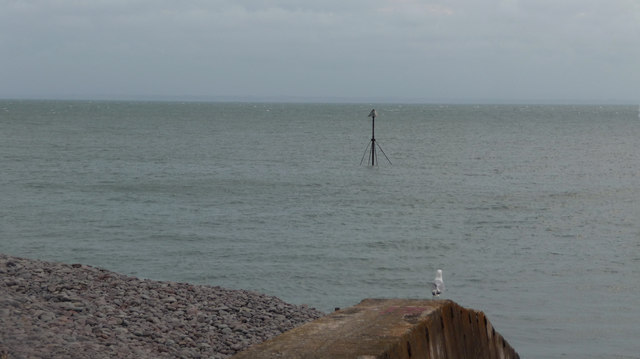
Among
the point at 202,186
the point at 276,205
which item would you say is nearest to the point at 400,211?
the point at 276,205

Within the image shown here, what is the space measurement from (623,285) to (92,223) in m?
18.9

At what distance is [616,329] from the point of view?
56.4ft

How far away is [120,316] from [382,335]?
9.94m

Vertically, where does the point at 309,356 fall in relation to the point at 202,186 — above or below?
above

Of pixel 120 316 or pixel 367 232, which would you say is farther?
pixel 367 232

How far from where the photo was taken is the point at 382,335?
11.1 feet

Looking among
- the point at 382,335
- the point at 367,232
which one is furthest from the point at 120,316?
the point at 367,232

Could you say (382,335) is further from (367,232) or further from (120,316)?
(367,232)

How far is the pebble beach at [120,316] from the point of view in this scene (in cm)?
1056

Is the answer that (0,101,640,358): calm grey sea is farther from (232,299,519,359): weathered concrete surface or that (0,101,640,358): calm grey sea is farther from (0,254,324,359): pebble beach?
(232,299,519,359): weathered concrete surface

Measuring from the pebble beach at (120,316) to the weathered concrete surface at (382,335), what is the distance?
6.97 meters

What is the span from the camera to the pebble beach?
1056 centimetres

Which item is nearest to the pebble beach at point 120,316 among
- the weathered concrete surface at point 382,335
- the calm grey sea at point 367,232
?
the calm grey sea at point 367,232

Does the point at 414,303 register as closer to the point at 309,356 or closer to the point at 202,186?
the point at 309,356
